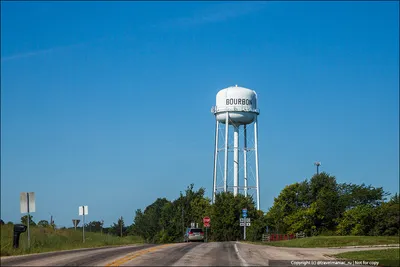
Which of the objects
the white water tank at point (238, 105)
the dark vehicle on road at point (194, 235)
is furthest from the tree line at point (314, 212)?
the dark vehicle on road at point (194, 235)

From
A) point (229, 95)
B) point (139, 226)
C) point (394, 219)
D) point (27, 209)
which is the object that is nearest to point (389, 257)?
point (27, 209)

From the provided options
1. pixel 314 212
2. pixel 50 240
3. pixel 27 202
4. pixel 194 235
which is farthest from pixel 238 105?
pixel 27 202

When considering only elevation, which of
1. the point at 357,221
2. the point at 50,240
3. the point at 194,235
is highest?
the point at 50,240

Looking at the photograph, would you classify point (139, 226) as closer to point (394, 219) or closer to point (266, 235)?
point (266, 235)

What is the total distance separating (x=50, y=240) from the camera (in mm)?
38906

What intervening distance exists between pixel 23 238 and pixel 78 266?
1411cm

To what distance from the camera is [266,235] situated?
75.4 metres

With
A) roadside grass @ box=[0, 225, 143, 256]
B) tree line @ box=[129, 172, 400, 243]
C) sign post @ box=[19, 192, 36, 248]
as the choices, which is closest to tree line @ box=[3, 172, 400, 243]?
tree line @ box=[129, 172, 400, 243]

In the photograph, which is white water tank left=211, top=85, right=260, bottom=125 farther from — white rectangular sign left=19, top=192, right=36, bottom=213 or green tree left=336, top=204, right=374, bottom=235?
white rectangular sign left=19, top=192, right=36, bottom=213

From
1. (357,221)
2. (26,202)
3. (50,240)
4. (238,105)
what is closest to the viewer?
(26,202)

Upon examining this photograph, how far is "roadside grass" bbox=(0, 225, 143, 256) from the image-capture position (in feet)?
108

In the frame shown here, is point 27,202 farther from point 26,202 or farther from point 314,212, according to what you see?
point 314,212

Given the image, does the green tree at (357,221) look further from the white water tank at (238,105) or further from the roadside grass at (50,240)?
the roadside grass at (50,240)

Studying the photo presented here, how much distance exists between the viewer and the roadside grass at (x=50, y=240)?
33066 millimetres
